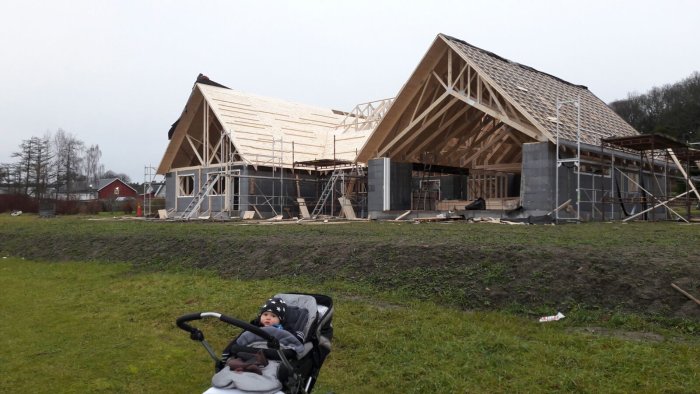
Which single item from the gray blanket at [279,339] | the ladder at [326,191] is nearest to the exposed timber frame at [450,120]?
the ladder at [326,191]

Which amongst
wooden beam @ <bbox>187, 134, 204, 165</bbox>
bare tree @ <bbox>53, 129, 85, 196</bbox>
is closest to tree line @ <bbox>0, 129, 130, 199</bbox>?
bare tree @ <bbox>53, 129, 85, 196</bbox>

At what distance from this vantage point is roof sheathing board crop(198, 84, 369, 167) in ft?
Answer: 88.0

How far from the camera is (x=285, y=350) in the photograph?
349 centimetres

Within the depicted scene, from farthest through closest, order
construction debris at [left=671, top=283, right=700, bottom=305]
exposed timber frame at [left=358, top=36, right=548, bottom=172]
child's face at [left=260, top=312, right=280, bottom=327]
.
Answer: exposed timber frame at [left=358, top=36, right=548, bottom=172] < construction debris at [left=671, top=283, right=700, bottom=305] < child's face at [left=260, top=312, right=280, bottom=327]

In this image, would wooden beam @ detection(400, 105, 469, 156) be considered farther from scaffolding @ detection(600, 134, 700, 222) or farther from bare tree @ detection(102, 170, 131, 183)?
bare tree @ detection(102, 170, 131, 183)

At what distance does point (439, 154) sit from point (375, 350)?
65.0ft

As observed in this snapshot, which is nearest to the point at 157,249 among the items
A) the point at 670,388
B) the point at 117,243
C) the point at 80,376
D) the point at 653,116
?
the point at 117,243

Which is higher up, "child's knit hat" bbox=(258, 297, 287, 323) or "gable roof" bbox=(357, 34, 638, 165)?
"gable roof" bbox=(357, 34, 638, 165)

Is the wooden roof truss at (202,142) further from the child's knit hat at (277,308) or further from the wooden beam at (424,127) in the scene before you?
the child's knit hat at (277,308)

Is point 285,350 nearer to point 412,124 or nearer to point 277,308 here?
point 277,308

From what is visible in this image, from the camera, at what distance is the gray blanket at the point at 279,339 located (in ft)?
11.6

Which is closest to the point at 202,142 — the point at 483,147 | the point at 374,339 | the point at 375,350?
the point at 483,147

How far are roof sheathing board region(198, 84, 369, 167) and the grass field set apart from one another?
1815 centimetres

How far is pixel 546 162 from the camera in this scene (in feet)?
56.9
